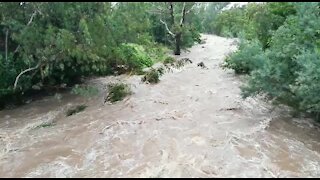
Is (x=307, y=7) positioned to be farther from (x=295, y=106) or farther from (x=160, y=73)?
(x=160, y=73)

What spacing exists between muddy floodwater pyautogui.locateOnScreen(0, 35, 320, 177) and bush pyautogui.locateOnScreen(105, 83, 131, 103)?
0.31 m

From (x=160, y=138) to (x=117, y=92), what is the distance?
4.73 m

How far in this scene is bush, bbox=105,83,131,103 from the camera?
13.8 metres

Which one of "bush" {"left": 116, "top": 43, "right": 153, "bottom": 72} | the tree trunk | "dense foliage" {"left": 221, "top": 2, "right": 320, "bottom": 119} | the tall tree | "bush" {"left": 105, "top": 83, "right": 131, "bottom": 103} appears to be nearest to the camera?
"dense foliage" {"left": 221, "top": 2, "right": 320, "bottom": 119}

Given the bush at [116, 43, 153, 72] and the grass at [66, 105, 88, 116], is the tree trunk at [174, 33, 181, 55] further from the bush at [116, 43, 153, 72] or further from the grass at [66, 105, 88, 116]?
the grass at [66, 105, 88, 116]

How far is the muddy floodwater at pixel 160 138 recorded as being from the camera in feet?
26.9

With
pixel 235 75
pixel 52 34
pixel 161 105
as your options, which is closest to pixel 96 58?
pixel 52 34

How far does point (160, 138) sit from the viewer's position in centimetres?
974

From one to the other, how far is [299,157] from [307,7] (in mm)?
4367

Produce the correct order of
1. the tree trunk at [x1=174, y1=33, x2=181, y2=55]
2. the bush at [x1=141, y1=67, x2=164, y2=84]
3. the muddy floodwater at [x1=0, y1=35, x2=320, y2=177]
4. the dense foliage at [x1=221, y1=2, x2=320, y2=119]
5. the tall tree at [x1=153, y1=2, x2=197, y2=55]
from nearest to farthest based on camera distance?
the muddy floodwater at [x1=0, y1=35, x2=320, y2=177], the dense foliage at [x1=221, y1=2, x2=320, y2=119], the bush at [x1=141, y1=67, x2=164, y2=84], the tall tree at [x1=153, y1=2, x2=197, y2=55], the tree trunk at [x1=174, y1=33, x2=181, y2=55]

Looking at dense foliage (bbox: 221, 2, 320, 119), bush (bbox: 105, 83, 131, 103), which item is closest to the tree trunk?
bush (bbox: 105, 83, 131, 103)

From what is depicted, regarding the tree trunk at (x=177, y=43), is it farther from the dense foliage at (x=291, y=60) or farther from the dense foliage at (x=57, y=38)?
the dense foliage at (x=291, y=60)

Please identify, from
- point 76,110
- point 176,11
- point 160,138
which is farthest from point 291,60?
point 176,11

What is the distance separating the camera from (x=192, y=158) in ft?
27.9
